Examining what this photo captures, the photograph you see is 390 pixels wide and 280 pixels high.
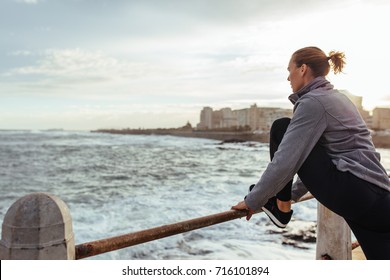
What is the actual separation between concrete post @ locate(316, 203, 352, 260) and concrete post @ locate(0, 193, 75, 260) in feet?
7.04

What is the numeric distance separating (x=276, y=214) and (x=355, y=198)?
1.51 ft

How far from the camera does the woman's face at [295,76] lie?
1869 millimetres

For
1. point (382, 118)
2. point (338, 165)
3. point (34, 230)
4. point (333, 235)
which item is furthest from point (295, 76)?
point (382, 118)

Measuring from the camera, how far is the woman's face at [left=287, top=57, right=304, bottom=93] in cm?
187

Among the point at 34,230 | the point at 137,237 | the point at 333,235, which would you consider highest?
the point at 34,230

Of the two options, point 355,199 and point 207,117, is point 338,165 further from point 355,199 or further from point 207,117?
point 207,117

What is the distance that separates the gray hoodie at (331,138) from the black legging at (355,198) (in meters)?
0.03

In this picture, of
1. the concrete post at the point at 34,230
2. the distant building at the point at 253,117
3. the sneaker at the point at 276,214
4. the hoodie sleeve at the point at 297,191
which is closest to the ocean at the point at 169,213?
the hoodie sleeve at the point at 297,191

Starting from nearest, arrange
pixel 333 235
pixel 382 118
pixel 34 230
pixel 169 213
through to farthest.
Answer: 1. pixel 34 230
2. pixel 333 235
3. pixel 169 213
4. pixel 382 118

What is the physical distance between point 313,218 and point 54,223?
8581 millimetres

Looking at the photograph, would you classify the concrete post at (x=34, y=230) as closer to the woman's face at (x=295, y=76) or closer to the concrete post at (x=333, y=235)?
the woman's face at (x=295, y=76)

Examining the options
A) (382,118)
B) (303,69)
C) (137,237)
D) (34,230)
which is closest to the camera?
(34,230)

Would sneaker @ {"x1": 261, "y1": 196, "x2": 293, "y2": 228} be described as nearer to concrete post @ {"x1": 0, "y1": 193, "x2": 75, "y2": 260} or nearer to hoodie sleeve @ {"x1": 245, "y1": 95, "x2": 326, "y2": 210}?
hoodie sleeve @ {"x1": 245, "y1": 95, "x2": 326, "y2": 210}

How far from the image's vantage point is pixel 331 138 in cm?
167
